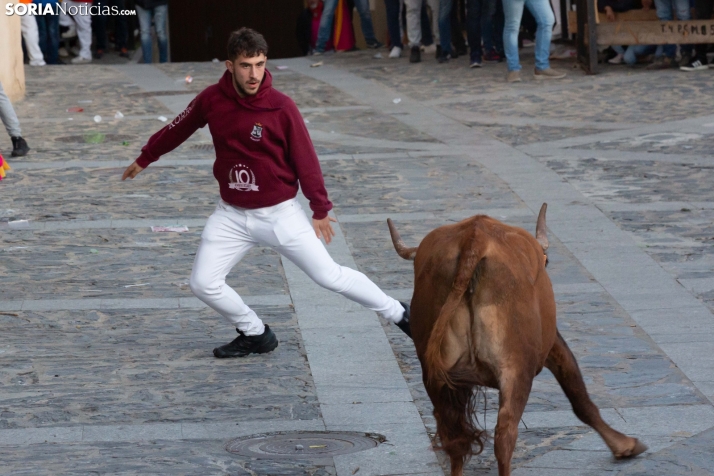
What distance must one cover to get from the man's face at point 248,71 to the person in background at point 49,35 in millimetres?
15449

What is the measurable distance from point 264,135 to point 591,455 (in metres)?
2.25

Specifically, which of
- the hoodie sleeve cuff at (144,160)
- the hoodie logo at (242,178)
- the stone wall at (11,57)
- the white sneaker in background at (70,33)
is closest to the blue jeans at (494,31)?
the stone wall at (11,57)

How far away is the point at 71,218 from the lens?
31.0 ft

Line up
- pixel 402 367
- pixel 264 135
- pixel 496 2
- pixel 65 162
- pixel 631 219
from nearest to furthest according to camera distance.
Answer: pixel 264 135, pixel 402 367, pixel 631 219, pixel 65 162, pixel 496 2

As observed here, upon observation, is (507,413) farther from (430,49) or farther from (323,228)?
(430,49)

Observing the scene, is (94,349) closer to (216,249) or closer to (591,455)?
(216,249)

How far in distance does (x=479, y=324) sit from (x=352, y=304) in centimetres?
314

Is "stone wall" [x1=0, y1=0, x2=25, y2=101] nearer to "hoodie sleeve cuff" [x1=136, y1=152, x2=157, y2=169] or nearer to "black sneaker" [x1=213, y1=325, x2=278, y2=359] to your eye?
"hoodie sleeve cuff" [x1=136, y1=152, x2=157, y2=169]

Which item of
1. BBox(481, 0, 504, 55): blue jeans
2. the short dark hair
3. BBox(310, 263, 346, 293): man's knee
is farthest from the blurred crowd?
BBox(310, 263, 346, 293): man's knee

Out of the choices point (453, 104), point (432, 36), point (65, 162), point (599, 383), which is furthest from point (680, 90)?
point (599, 383)

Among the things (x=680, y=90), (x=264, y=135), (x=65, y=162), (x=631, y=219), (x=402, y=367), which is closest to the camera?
(x=264, y=135)

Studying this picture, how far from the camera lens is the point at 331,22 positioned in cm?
2131

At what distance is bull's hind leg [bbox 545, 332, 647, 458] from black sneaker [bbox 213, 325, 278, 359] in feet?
6.71

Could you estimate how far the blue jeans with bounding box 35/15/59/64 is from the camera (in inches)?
804
